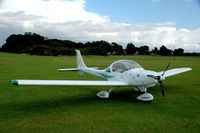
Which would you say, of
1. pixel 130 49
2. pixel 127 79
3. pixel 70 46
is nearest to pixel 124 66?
pixel 127 79

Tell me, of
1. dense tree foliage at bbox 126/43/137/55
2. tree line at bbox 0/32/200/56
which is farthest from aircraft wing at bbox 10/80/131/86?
dense tree foliage at bbox 126/43/137/55

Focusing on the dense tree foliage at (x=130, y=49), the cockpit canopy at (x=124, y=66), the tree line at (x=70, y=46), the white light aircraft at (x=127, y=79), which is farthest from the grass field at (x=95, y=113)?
the dense tree foliage at (x=130, y=49)

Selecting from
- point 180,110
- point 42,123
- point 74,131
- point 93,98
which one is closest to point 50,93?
point 93,98

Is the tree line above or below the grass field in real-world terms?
above

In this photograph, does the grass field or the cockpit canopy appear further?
the cockpit canopy

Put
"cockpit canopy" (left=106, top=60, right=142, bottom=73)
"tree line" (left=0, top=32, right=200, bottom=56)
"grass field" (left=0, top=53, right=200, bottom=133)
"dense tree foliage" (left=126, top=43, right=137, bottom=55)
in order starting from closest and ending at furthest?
"grass field" (left=0, top=53, right=200, bottom=133), "cockpit canopy" (left=106, top=60, right=142, bottom=73), "tree line" (left=0, top=32, right=200, bottom=56), "dense tree foliage" (left=126, top=43, right=137, bottom=55)

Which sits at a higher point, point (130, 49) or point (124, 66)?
point (130, 49)

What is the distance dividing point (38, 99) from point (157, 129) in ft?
17.8

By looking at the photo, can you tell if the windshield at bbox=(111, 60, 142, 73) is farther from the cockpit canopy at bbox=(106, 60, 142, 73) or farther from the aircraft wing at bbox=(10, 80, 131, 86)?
the aircraft wing at bbox=(10, 80, 131, 86)

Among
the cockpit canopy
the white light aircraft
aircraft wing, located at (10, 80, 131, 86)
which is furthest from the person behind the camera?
the cockpit canopy

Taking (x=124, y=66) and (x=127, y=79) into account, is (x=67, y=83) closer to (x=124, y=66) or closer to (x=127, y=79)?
(x=127, y=79)

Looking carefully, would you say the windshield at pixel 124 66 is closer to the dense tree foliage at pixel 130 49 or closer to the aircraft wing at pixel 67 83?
the aircraft wing at pixel 67 83

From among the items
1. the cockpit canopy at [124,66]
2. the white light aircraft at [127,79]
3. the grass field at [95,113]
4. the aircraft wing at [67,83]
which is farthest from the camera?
the cockpit canopy at [124,66]

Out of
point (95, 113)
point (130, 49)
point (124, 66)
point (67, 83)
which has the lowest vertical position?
point (95, 113)
